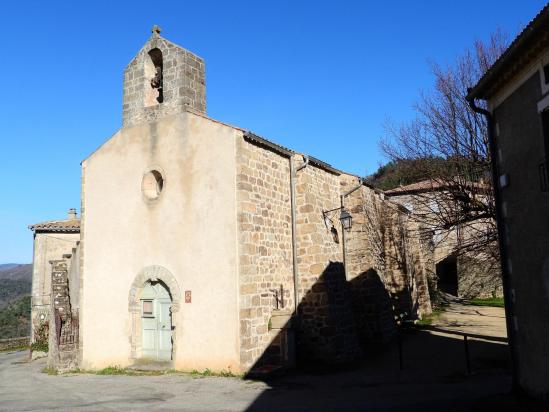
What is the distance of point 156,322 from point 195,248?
237 centimetres

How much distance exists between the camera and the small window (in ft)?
40.6

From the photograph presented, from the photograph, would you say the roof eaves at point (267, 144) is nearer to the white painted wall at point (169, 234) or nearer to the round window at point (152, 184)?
the white painted wall at point (169, 234)

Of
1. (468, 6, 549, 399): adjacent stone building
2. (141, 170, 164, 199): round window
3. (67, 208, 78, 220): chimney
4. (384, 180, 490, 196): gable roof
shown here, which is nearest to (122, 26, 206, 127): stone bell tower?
(141, 170, 164, 199): round window

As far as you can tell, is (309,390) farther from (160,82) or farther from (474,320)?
(474,320)

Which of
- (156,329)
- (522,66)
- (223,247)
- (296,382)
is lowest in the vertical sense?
(296,382)

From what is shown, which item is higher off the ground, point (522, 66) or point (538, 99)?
point (522, 66)

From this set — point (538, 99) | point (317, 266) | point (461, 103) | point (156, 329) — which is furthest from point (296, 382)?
point (461, 103)

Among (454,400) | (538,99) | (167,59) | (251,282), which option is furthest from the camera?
(167,59)

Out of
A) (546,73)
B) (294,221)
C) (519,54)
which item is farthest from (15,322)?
(546,73)

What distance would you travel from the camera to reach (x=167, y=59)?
1280cm

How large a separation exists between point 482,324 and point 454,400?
10.4 metres

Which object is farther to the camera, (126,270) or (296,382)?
(126,270)

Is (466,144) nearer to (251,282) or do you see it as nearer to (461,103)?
(461,103)

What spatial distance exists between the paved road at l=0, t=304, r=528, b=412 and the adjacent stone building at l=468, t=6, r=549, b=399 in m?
0.99
